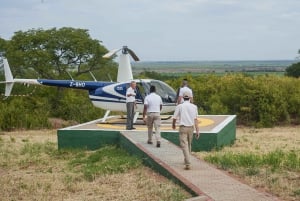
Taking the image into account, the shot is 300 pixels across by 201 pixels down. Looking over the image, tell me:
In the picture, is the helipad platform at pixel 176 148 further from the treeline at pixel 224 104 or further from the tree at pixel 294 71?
the tree at pixel 294 71

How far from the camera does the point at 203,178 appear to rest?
9.72 meters

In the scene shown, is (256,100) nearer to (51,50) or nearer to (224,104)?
(224,104)

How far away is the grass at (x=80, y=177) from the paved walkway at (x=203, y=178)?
0.29 meters

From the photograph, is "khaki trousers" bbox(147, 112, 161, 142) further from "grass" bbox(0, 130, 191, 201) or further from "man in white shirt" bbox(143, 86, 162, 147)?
"grass" bbox(0, 130, 191, 201)

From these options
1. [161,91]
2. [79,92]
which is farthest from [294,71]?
[161,91]

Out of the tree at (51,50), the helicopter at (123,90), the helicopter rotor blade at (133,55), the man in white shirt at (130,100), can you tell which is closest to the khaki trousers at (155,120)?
the man in white shirt at (130,100)

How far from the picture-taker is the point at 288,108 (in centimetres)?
2756

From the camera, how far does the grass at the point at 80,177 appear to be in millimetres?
9398

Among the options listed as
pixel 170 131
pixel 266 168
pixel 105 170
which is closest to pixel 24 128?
pixel 170 131

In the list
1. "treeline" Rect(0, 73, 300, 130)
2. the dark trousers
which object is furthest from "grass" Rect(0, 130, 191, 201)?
"treeline" Rect(0, 73, 300, 130)

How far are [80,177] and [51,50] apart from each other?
21.6m

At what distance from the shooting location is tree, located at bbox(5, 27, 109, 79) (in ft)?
102

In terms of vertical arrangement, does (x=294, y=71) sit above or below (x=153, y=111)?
below

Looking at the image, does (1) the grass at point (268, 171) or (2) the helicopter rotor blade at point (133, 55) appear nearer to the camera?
(1) the grass at point (268, 171)
